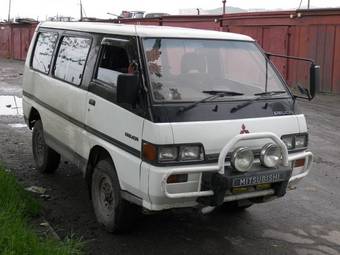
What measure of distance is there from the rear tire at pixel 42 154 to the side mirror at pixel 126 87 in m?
2.66

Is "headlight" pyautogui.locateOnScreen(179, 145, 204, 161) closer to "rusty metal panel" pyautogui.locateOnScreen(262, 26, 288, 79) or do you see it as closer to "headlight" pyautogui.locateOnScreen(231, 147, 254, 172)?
"headlight" pyautogui.locateOnScreen(231, 147, 254, 172)

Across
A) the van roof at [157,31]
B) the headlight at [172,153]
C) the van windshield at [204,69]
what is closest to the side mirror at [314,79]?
the van windshield at [204,69]

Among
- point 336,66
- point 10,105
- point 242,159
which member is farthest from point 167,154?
point 336,66

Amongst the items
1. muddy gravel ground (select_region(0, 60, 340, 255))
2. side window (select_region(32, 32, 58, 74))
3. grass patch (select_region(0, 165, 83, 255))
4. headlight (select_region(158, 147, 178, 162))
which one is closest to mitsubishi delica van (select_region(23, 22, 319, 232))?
headlight (select_region(158, 147, 178, 162))

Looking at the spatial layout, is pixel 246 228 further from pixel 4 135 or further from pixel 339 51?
pixel 339 51

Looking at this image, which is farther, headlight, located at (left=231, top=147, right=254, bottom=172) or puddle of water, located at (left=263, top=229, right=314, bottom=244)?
puddle of water, located at (left=263, top=229, right=314, bottom=244)

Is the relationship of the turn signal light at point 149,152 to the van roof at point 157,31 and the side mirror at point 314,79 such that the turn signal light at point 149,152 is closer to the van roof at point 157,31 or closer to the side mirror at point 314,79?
the van roof at point 157,31

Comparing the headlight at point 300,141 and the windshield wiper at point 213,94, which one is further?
the headlight at point 300,141

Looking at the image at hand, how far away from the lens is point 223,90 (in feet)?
16.1

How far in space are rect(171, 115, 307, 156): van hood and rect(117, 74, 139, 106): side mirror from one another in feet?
1.41

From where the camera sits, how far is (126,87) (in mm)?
4348

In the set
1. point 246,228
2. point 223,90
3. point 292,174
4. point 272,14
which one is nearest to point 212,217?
point 246,228

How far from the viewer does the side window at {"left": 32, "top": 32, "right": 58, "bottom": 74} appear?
6.70 metres

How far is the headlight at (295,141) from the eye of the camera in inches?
191
